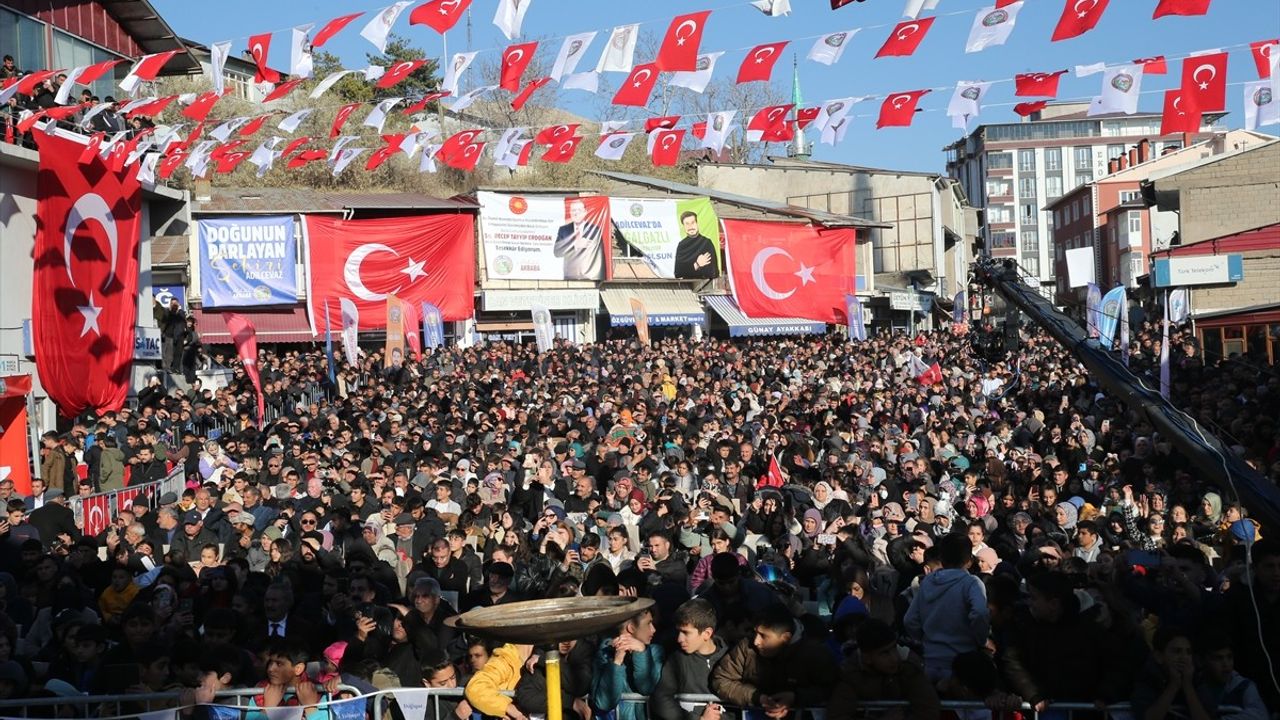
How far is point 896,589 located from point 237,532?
6.40 metres

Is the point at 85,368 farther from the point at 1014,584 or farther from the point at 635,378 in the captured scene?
the point at 1014,584

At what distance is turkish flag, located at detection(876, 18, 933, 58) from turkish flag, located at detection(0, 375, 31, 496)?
12.8m

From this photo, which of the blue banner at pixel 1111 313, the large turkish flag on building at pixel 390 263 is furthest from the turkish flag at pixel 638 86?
the large turkish flag on building at pixel 390 263

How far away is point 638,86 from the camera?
14430 millimetres

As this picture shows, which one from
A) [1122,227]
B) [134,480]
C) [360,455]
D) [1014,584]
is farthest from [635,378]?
[1122,227]

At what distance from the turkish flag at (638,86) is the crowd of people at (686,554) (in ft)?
13.1

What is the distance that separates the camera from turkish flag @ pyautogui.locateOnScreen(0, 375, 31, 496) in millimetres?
18594

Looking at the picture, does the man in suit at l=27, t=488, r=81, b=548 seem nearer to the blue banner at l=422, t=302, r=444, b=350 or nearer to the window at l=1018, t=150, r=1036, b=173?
the blue banner at l=422, t=302, r=444, b=350

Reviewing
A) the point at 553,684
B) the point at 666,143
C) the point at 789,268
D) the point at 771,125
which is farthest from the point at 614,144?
the point at 789,268

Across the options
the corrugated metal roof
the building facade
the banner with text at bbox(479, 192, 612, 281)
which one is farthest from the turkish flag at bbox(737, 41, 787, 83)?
the building facade

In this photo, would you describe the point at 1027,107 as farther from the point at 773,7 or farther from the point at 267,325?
the point at 267,325

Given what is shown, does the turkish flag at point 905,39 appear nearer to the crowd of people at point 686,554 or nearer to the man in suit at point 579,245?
the crowd of people at point 686,554

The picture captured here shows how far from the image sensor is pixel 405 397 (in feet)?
79.5

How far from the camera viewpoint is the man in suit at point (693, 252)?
4266 centimetres
